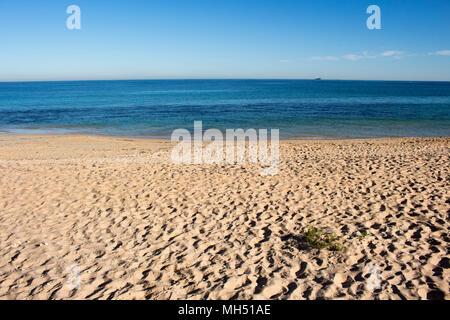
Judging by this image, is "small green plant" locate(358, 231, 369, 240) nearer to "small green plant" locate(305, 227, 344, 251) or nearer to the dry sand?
the dry sand

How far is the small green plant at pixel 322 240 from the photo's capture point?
5.11 metres

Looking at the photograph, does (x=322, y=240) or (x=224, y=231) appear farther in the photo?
(x=224, y=231)

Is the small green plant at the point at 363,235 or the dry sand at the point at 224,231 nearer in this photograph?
the dry sand at the point at 224,231

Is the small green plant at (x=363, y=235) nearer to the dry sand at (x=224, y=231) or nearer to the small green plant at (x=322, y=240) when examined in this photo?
the dry sand at (x=224, y=231)

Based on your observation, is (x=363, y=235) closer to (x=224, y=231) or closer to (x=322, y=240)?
(x=322, y=240)

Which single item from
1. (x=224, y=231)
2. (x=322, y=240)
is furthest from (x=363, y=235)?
(x=224, y=231)

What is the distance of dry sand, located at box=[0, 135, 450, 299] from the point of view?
430 centimetres

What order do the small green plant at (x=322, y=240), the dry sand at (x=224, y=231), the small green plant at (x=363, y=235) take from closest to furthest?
the dry sand at (x=224, y=231) < the small green plant at (x=322, y=240) < the small green plant at (x=363, y=235)

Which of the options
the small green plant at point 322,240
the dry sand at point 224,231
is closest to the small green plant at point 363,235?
the dry sand at point 224,231

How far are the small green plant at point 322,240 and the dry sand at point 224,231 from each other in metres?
0.13

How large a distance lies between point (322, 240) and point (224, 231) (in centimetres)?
191

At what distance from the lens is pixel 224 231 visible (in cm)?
595

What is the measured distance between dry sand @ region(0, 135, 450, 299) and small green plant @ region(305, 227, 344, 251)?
131 mm
